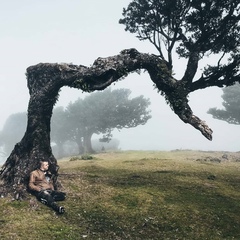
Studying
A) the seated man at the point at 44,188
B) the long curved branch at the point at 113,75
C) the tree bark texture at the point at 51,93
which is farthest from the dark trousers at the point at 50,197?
Answer: the long curved branch at the point at 113,75

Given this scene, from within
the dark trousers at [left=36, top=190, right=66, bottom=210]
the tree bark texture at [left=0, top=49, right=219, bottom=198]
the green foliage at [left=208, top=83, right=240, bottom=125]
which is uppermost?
the green foliage at [left=208, top=83, right=240, bottom=125]

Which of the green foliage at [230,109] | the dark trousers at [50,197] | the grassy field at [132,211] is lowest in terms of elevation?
the grassy field at [132,211]

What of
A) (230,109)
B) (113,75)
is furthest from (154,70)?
(230,109)

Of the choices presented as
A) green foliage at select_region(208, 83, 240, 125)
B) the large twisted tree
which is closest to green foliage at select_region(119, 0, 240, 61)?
the large twisted tree

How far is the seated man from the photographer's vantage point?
38.9 ft

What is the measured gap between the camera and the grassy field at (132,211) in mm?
9938

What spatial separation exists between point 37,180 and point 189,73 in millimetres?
11915

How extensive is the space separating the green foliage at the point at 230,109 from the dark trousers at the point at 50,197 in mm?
60365

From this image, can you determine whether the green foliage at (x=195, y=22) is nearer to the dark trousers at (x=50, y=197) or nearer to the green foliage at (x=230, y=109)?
the dark trousers at (x=50, y=197)

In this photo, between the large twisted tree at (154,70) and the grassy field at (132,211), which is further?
the large twisted tree at (154,70)

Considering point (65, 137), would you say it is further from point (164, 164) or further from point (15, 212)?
point (15, 212)

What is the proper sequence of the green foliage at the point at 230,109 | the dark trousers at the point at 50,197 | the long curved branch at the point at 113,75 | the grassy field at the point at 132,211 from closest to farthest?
the grassy field at the point at 132,211 → the dark trousers at the point at 50,197 → the long curved branch at the point at 113,75 → the green foliage at the point at 230,109

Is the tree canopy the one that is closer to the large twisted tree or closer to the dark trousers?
the large twisted tree

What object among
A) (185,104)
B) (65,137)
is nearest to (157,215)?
(185,104)
